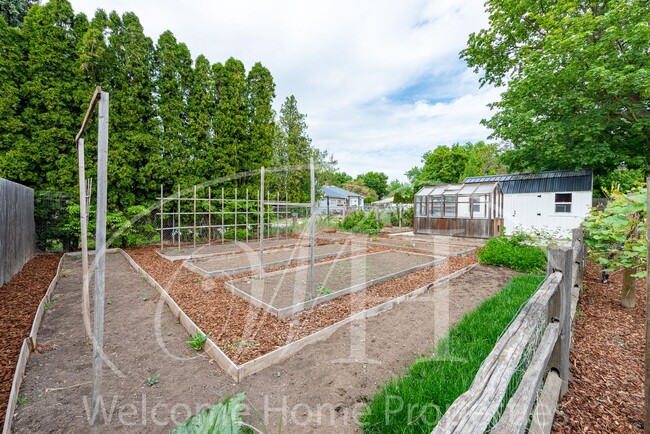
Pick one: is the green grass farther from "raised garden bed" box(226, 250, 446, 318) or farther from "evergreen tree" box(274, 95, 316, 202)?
"evergreen tree" box(274, 95, 316, 202)

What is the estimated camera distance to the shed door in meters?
13.3

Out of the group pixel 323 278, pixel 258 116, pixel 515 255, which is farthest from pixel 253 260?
pixel 258 116

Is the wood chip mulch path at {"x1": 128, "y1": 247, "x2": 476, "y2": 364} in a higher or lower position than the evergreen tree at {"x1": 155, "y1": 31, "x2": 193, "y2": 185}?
lower

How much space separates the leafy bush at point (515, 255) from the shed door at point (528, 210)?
723 cm

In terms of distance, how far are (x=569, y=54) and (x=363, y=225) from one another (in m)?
10.6

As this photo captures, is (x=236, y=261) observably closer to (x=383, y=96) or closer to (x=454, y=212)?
(x=454, y=212)

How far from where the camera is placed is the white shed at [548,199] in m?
12.3

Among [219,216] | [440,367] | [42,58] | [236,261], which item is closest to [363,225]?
[219,216]

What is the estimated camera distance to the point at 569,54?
33.0ft

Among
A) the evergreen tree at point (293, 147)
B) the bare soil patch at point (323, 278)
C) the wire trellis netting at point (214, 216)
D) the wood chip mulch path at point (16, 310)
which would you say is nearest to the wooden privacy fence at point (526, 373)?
the bare soil patch at point (323, 278)

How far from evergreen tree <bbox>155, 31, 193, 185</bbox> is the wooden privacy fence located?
10705 millimetres

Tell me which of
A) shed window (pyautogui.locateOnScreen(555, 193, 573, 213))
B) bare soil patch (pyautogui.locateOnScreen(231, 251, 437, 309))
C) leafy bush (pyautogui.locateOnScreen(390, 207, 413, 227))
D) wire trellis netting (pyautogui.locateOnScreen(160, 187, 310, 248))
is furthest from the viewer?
leafy bush (pyautogui.locateOnScreen(390, 207, 413, 227))

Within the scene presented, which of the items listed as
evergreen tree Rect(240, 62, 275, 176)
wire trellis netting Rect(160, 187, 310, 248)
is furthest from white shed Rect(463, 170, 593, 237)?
evergreen tree Rect(240, 62, 275, 176)

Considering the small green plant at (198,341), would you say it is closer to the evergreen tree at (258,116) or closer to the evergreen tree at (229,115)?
the evergreen tree at (229,115)
